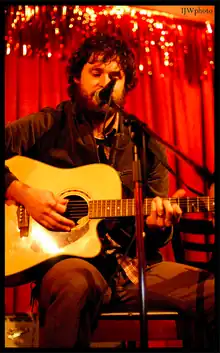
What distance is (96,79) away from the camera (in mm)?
1920

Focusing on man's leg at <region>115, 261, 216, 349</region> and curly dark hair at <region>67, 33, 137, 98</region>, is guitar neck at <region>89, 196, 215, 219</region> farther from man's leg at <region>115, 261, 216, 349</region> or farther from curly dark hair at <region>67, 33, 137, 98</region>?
curly dark hair at <region>67, 33, 137, 98</region>

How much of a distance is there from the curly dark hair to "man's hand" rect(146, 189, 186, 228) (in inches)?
28.0

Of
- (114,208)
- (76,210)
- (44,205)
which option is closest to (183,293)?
(114,208)

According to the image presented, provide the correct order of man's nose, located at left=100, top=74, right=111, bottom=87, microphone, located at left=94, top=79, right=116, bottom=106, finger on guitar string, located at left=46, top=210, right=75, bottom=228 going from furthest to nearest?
man's nose, located at left=100, top=74, right=111, bottom=87, finger on guitar string, located at left=46, top=210, right=75, bottom=228, microphone, located at left=94, top=79, right=116, bottom=106

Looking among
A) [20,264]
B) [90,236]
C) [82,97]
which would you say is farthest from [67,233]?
[82,97]

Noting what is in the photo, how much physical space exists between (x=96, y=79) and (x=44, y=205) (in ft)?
2.24

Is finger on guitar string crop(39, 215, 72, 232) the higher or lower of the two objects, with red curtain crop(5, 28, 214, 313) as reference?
lower

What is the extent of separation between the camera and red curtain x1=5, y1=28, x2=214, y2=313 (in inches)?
79.8

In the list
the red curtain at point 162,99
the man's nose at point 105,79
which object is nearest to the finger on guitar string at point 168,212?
the red curtain at point 162,99

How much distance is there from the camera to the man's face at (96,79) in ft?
6.29

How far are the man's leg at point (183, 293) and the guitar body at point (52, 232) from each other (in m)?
0.25

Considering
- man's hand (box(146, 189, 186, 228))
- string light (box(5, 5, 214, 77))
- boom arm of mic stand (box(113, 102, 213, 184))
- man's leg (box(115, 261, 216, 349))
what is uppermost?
string light (box(5, 5, 214, 77))

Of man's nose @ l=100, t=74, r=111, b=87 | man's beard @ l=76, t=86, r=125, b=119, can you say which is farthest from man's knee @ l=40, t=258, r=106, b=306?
man's nose @ l=100, t=74, r=111, b=87

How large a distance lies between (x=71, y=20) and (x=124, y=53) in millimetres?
328
